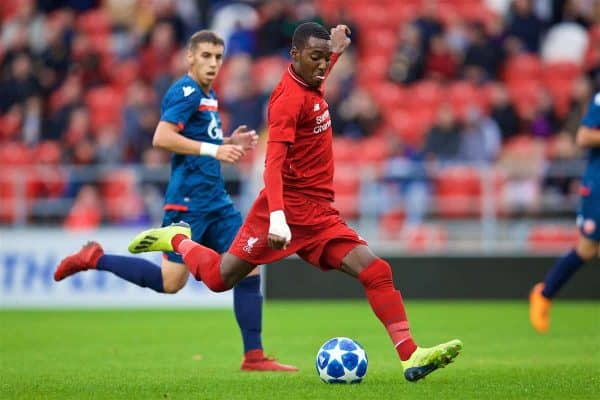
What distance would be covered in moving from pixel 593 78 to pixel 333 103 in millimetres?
4293

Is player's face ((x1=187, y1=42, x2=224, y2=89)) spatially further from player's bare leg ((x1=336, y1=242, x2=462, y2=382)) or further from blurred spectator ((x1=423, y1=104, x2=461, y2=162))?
blurred spectator ((x1=423, y1=104, x2=461, y2=162))

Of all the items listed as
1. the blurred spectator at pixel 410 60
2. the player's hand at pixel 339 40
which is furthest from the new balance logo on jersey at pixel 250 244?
the blurred spectator at pixel 410 60

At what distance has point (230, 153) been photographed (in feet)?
27.6

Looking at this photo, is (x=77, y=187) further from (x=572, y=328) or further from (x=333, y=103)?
(x=572, y=328)

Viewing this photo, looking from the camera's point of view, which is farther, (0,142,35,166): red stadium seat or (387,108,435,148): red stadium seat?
(0,142,35,166): red stadium seat

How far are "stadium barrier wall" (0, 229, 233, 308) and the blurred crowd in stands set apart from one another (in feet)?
2.54

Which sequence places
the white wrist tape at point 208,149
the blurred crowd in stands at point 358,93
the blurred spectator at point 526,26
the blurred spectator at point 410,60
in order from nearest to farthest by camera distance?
1. the white wrist tape at point 208,149
2. the blurred crowd in stands at point 358,93
3. the blurred spectator at point 410,60
4. the blurred spectator at point 526,26

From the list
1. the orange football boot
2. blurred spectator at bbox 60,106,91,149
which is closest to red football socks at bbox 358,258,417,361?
the orange football boot

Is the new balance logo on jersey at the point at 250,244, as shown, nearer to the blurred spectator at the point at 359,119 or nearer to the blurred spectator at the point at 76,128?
the blurred spectator at the point at 359,119

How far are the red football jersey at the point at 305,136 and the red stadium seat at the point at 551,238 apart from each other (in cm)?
954

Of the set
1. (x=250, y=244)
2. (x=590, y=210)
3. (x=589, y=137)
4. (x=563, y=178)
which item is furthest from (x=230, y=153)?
(x=563, y=178)

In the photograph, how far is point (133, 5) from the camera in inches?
912

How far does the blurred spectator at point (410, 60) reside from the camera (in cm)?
2019

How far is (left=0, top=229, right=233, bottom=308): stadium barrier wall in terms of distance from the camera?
1686 centimetres
